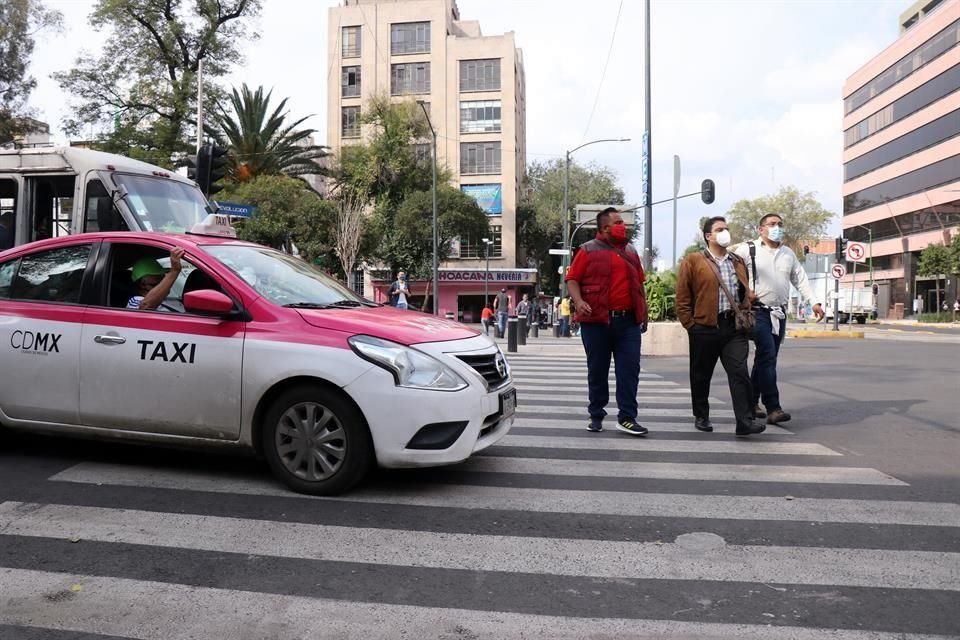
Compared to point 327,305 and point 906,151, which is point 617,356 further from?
point 906,151

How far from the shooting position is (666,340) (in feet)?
54.0

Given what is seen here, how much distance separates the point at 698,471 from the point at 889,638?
8.41ft

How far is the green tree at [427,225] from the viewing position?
146 ft

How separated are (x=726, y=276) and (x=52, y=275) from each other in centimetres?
526

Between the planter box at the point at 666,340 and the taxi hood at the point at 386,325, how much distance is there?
1205cm

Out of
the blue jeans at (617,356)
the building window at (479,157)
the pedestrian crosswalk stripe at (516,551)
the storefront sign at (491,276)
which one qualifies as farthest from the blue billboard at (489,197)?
the pedestrian crosswalk stripe at (516,551)

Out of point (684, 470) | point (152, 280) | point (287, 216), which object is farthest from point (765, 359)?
point (287, 216)

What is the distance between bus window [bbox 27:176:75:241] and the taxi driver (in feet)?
22.4

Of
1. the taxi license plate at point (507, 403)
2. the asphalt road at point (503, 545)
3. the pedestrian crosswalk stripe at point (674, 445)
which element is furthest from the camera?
the pedestrian crosswalk stripe at point (674, 445)

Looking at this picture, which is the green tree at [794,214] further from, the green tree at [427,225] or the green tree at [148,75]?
the green tree at [148,75]

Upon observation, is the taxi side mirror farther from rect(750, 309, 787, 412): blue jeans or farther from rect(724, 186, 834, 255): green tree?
rect(724, 186, 834, 255): green tree

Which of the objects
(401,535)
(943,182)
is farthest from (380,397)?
(943,182)

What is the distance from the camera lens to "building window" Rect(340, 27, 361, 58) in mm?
52750

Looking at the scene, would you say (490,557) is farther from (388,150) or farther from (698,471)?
(388,150)
